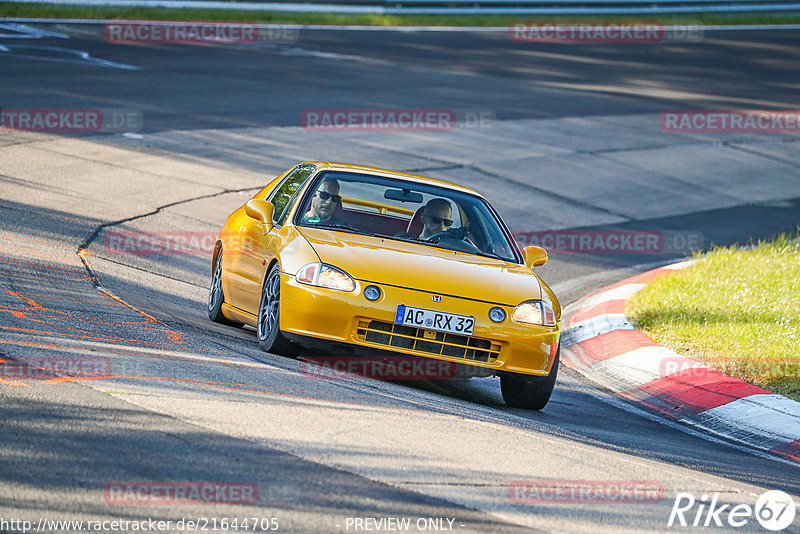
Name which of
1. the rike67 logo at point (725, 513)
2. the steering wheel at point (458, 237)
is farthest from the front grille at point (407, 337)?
the rike67 logo at point (725, 513)

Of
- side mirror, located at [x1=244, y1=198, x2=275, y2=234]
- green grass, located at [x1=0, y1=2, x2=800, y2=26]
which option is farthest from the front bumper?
green grass, located at [x1=0, y1=2, x2=800, y2=26]

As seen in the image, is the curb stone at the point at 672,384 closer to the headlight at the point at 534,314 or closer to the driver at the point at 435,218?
the headlight at the point at 534,314

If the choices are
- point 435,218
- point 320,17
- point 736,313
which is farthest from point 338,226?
point 320,17

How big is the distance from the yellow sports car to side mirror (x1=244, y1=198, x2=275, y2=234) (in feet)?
0.03

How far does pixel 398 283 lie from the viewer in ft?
23.5

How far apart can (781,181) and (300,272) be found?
1463 centimetres

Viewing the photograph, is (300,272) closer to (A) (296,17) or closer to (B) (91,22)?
(B) (91,22)

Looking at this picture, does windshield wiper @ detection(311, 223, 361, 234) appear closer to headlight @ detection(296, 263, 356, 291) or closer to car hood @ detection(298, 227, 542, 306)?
car hood @ detection(298, 227, 542, 306)

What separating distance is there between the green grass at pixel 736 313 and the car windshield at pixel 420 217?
2.28m

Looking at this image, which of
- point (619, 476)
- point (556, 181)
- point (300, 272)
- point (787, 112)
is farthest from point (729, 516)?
point (787, 112)

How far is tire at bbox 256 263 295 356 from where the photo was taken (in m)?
7.41

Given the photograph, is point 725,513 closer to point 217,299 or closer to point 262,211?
point 262,211

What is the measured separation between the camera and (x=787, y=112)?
25734 millimetres

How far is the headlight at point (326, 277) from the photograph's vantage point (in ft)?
23.5
